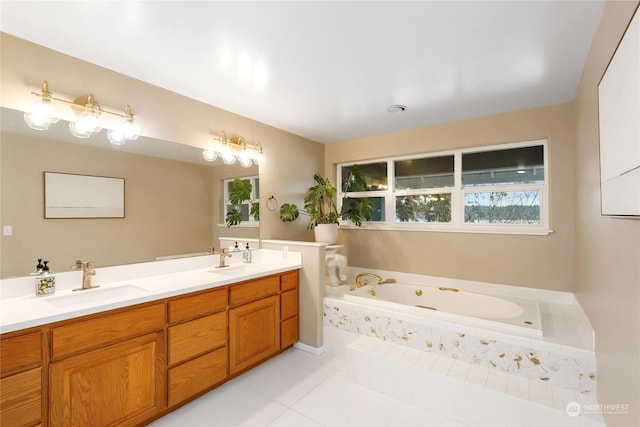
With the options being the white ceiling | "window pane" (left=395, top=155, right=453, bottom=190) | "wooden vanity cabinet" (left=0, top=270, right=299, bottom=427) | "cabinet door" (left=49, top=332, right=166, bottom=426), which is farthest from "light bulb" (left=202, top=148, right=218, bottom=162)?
"window pane" (left=395, top=155, right=453, bottom=190)

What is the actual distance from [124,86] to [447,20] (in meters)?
2.29

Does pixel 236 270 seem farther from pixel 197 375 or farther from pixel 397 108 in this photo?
pixel 397 108

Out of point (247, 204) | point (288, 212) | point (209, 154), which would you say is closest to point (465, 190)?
point (288, 212)

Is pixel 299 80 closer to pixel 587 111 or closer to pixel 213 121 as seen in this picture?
pixel 213 121

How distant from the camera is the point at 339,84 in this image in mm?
2473

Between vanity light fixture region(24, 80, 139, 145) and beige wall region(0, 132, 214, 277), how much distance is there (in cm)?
10

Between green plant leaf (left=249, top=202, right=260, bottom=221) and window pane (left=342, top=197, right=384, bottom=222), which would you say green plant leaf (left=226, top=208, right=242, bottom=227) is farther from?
window pane (left=342, top=197, right=384, bottom=222)

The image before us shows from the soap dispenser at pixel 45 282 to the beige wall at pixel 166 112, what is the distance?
100 centimetres

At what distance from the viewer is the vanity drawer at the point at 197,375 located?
2014 mm

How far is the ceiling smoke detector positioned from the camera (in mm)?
2951

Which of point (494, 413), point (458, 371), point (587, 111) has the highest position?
point (587, 111)

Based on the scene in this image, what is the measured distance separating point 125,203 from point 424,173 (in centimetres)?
323

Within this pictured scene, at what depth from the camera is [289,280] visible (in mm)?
2947

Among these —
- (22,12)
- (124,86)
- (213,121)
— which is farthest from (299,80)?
(22,12)
